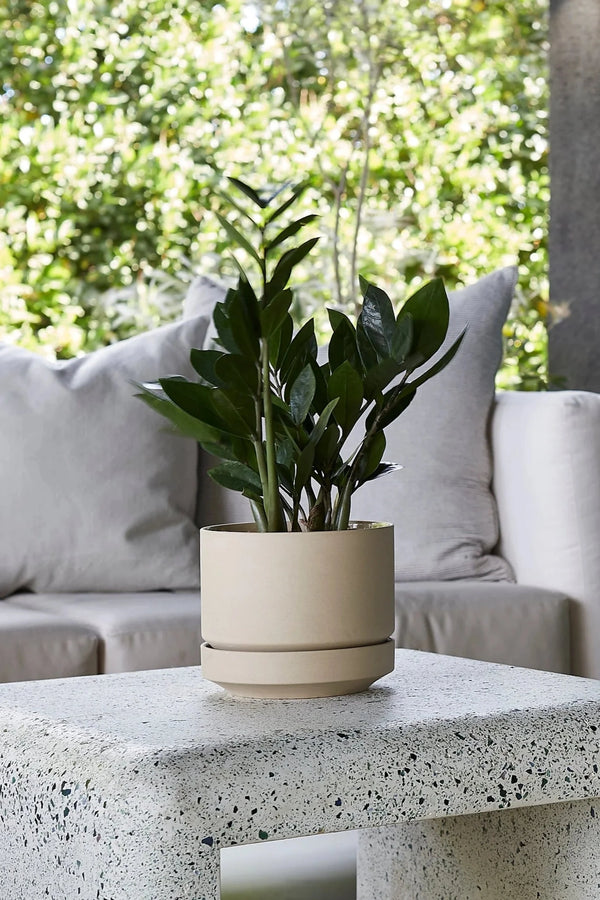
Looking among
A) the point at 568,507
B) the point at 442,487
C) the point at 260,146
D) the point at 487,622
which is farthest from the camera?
the point at 260,146

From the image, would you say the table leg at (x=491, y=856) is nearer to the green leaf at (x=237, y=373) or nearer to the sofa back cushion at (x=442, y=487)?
the green leaf at (x=237, y=373)

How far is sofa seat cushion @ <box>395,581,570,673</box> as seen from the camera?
203 cm

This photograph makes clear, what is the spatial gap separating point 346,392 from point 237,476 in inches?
5.0

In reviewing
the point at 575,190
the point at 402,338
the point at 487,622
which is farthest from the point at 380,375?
the point at 575,190

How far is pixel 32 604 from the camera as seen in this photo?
206cm

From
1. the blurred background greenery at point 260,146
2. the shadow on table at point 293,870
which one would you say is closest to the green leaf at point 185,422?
the shadow on table at point 293,870

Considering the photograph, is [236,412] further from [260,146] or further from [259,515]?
[260,146]

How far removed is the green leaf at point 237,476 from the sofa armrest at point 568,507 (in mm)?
1207

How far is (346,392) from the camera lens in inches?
→ 41.5

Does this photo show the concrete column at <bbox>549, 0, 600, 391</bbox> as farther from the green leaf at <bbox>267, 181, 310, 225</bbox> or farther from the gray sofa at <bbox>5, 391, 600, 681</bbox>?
the green leaf at <bbox>267, 181, 310, 225</bbox>

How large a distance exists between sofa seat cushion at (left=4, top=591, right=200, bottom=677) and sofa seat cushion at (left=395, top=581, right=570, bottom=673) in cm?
35

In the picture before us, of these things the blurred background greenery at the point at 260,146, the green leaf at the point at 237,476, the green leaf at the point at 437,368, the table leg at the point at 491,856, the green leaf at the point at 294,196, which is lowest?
the table leg at the point at 491,856

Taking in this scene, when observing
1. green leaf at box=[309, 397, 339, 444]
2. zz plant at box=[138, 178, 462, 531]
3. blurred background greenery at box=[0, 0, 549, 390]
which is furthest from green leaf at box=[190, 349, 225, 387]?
blurred background greenery at box=[0, 0, 549, 390]

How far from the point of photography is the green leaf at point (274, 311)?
99cm
